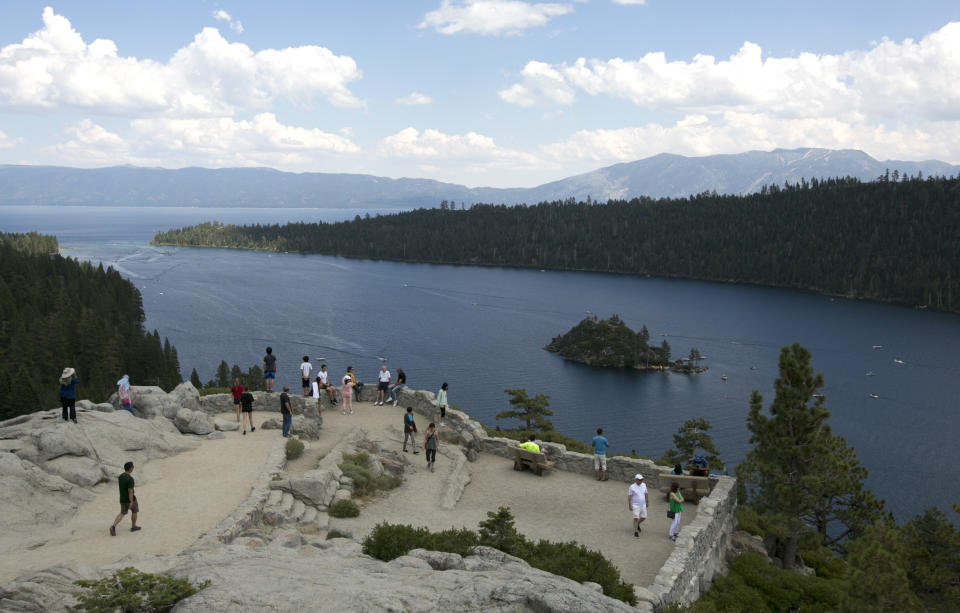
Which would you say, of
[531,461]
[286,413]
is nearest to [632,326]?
[531,461]

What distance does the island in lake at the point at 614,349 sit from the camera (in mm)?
102938

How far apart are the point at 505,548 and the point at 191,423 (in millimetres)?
14694

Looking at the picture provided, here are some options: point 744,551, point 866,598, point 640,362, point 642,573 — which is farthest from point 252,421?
point 640,362

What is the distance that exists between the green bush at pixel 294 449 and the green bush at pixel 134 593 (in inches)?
468

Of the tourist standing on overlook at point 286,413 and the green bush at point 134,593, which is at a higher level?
the green bush at point 134,593

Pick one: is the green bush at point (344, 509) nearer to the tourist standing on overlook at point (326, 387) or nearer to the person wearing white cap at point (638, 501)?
the person wearing white cap at point (638, 501)

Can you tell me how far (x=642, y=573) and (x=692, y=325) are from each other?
393 feet

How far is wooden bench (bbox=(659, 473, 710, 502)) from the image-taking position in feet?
70.7

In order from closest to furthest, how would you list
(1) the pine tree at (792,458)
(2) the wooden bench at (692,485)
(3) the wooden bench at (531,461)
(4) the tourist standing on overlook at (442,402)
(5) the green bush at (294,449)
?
(2) the wooden bench at (692,485)
(5) the green bush at (294,449)
(1) the pine tree at (792,458)
(3) the wooden bench at (531,461)
(4) the tourist standing on overlook at (442,402)

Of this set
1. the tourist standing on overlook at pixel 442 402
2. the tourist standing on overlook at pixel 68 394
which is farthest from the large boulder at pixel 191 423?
the tourist standing on overlook at pixel 442 402

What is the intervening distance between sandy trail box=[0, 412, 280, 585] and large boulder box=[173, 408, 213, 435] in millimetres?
914

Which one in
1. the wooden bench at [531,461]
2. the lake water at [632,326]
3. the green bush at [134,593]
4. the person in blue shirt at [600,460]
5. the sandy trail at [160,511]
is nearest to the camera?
the green bush at [134,593]

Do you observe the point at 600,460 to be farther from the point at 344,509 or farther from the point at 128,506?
the point at 128,506

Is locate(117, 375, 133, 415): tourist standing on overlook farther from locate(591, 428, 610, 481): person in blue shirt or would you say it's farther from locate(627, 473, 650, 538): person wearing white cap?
locate(627, 473, 650, 538): person wearing white cap
